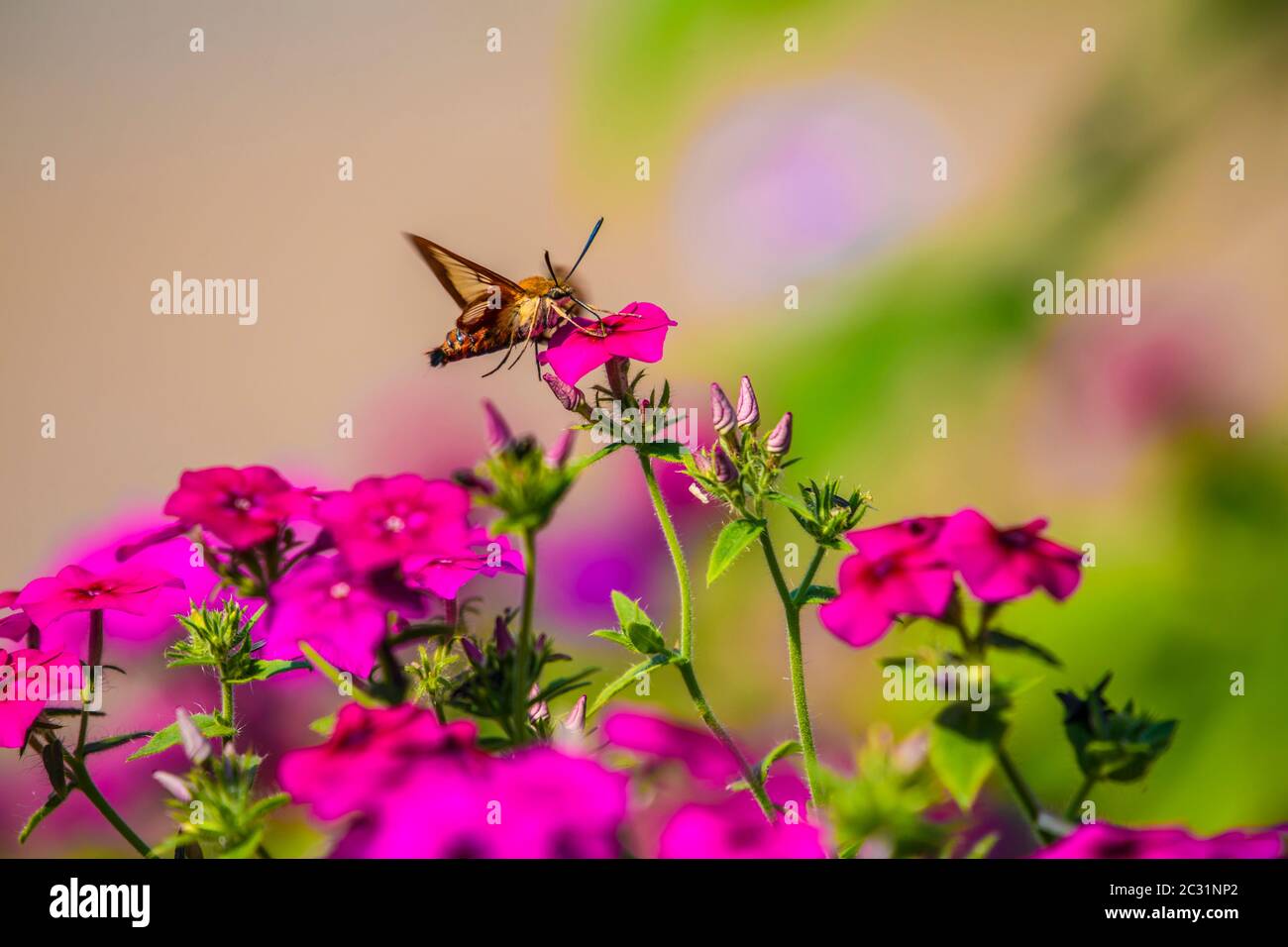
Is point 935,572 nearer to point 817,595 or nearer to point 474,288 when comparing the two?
point 817,595

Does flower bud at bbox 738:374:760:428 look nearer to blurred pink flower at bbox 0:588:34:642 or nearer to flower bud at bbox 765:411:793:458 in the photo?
flower bud at bbox 765:411:793:458

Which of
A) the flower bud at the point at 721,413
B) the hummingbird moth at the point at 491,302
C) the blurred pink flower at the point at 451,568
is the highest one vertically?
the hummingbird moth at the point at 491,302

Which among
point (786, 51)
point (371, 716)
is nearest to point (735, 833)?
point (371, 716)

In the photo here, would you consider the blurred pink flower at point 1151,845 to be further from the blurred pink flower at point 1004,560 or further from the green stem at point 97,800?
the green stem at point 97,800

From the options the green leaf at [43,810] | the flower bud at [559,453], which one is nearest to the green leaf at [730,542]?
the flower bud at [559,453]

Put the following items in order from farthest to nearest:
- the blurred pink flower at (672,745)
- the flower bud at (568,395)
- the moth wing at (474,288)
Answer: the moth wing at (474,288) < the flower bud at (568,395) < the blurred pink flower at (672,745)

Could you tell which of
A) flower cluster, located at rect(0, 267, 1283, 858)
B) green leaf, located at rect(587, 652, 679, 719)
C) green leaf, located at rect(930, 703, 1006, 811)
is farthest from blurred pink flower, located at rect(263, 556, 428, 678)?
green leaf, located at rect(930, 703, 1006, 811)
